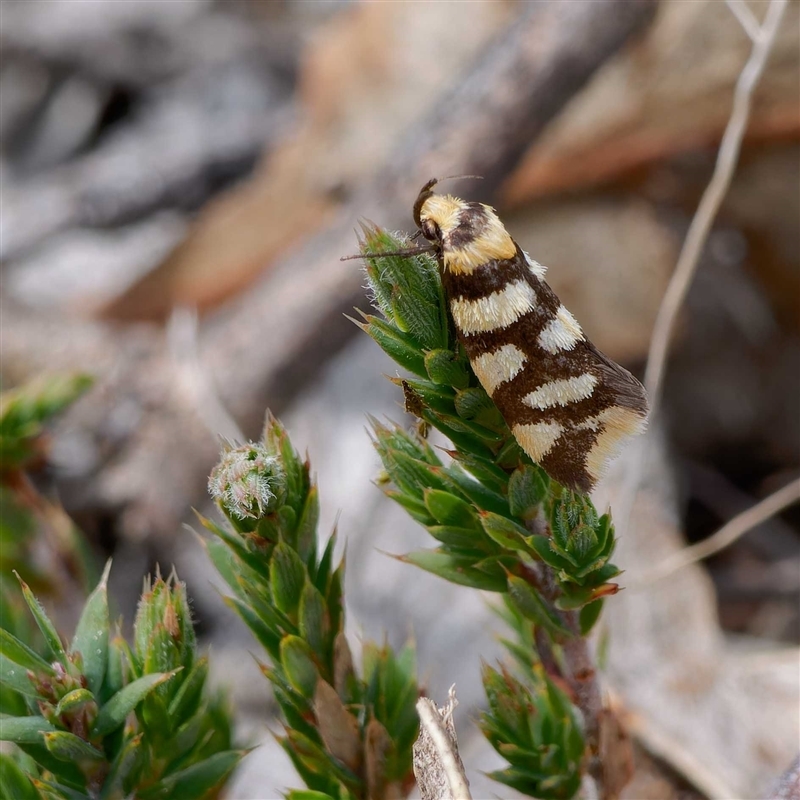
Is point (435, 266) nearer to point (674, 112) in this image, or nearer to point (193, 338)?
point (193, 338)

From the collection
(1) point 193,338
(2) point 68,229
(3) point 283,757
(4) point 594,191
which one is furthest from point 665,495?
(2) point 68,229

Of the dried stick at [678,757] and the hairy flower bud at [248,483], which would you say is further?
the dried stick at [678,757]

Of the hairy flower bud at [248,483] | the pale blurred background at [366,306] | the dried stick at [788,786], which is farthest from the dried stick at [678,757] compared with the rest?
the hairy flower bud at [248,483]

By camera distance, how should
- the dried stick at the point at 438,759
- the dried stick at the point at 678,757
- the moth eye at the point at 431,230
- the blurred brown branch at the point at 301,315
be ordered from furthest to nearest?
the blurred brown branch at the point at 301,315 < the dried stick at the point at 678,757 < the moth eye at the point at 431,230 < the dried stick at the point at 438,759

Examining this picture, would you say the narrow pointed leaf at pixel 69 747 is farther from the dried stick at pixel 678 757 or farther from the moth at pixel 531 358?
the dried stick at pixel 678 757

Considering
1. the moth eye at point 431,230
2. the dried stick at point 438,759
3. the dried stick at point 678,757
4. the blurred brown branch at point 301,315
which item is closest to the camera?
the dried stick at point 438,759

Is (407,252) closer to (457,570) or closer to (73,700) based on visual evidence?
(457,570)

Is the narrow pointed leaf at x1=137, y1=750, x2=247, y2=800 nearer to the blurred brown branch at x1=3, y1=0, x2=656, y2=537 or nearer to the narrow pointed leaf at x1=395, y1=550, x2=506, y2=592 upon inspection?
the narrow pointed leaf at x1=395, y1=550, x2=506, y2=592
